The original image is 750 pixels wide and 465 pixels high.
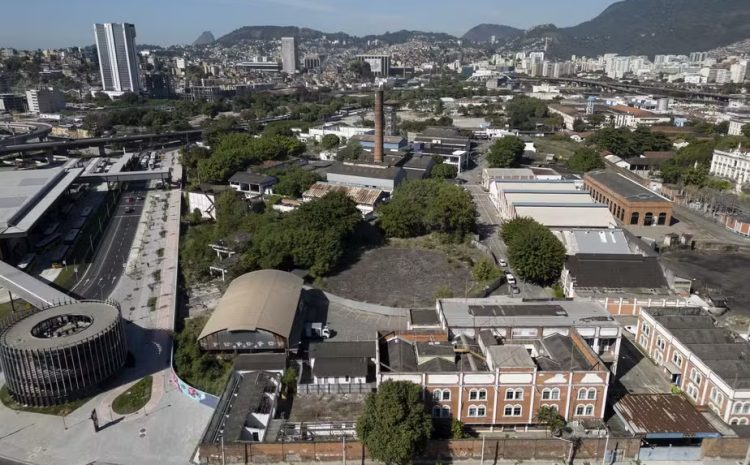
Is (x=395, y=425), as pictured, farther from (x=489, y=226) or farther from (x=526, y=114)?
(x=526, y=114)

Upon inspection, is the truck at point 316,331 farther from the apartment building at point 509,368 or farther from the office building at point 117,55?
the office building at point 117,55

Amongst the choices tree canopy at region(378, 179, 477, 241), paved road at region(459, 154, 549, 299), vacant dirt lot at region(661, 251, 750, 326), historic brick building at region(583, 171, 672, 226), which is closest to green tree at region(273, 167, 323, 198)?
tree canopy at region(378, 179, 477, 241)

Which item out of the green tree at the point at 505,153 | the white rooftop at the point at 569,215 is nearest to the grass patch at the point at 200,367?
the white rooftop at the point at 569,215

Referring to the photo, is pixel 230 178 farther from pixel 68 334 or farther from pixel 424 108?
pixel 424 108

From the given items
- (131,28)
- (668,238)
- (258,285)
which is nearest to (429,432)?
(258,285)

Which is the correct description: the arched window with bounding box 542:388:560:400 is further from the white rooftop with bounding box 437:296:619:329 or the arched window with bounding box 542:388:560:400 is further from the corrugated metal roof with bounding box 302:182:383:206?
the corrugated metal roof with bounding box 302:182:383:206
